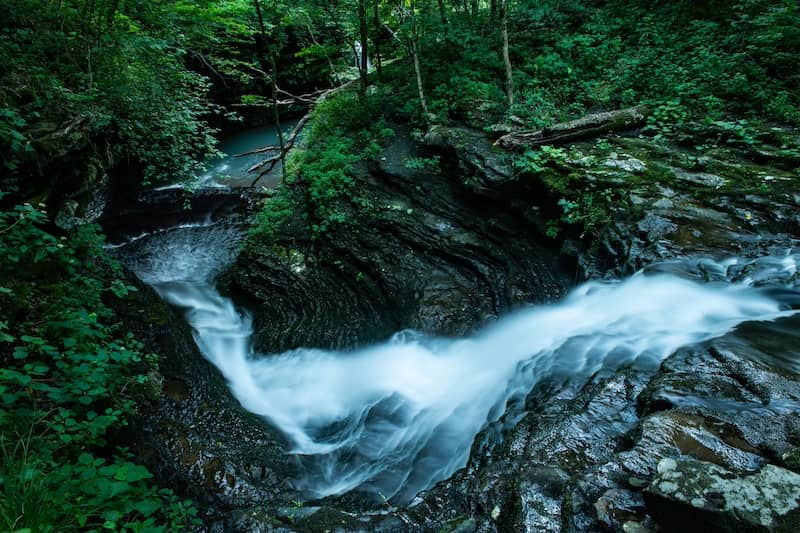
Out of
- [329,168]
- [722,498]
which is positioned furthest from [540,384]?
[329,168]

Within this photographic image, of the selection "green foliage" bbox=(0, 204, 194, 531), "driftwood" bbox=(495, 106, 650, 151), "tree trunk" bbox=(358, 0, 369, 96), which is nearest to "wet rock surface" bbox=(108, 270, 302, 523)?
"green foliage" bbox=(0, 204, 194, 531)

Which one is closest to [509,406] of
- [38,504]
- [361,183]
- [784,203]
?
[38,504]

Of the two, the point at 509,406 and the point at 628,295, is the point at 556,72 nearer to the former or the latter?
the point at 628,295

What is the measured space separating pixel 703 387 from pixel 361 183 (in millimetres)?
7156

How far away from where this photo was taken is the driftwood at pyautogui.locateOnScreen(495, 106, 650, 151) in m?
7.24

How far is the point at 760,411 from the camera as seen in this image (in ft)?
8.88

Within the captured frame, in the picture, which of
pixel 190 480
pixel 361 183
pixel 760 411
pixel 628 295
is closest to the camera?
pixel 760 411

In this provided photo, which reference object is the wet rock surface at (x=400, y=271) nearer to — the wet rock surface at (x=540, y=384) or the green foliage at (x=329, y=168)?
the wet rock surface at (x=540, y=384)

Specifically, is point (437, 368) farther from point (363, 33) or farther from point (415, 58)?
point (363, 33)

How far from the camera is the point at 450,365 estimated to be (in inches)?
240

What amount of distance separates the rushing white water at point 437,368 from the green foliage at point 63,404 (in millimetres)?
1958

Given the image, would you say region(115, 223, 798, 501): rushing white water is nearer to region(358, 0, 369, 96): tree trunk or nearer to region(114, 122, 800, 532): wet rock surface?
region(114, 122, 800, 532): wet rock surface

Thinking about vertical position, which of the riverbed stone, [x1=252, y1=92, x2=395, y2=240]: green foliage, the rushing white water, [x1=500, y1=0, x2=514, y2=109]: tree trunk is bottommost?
the rushing white water

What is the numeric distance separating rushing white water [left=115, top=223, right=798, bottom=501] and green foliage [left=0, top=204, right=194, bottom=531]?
1958 millimetres
